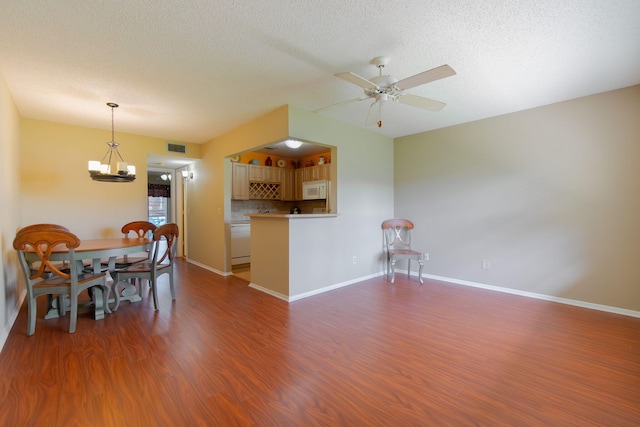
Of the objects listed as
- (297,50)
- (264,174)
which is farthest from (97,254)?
(264,174)

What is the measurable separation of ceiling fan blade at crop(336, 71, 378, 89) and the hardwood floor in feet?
7.14

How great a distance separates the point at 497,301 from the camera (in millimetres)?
3498

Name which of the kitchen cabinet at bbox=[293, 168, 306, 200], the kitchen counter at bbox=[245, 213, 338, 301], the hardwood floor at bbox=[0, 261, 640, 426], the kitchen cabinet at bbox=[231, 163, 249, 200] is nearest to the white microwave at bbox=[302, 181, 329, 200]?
the kitchen cabinet at bbox=[293, 168, 306, 200]

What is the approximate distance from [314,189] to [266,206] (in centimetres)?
140

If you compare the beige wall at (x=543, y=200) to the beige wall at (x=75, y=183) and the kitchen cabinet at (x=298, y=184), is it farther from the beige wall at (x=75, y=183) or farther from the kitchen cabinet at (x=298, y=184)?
the beige wall at (x=75, y=183)

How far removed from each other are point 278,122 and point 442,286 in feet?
10.9

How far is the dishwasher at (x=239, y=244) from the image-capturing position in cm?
528

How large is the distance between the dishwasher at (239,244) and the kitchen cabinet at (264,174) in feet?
3.70

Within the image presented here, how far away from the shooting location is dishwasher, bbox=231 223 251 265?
5279mm

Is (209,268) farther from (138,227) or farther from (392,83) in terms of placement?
(392,83)

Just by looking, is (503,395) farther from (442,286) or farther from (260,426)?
(442,286)

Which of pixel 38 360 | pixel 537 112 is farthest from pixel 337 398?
pixel 537 112

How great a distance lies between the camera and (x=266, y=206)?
662 centimetres

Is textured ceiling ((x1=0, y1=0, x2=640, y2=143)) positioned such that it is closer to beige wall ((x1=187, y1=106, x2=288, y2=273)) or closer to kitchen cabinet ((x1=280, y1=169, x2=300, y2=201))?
beige wall ((x1=187, y1=106, x2=288, y2=273))
